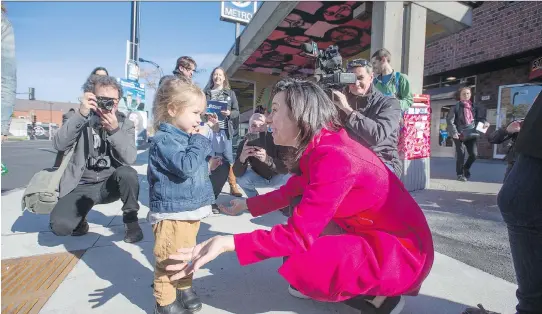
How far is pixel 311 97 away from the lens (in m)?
1.33

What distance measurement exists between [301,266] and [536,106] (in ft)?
3.90

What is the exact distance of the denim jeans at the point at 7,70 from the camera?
7.63 ft

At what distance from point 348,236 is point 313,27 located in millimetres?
6678

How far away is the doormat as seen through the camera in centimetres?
163

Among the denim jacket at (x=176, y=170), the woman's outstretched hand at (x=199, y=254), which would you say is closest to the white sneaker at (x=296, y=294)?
the denim jacket at (x=176, y=170)

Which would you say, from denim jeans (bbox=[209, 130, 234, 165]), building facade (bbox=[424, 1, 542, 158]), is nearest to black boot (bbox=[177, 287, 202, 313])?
denim jeans (bbox=[209, 130, 234, 165])

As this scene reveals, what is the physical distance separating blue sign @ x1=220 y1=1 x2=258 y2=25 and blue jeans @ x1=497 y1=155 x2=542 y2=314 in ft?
42.7

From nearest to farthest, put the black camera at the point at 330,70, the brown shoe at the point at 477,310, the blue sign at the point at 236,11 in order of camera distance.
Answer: the brown shoe at the point at 477,310 < the black camera at the point at 330,70 < the blue sign at the point at 236,11

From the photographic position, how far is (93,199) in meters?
2.56

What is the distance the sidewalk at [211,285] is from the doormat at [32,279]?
0.06 meters

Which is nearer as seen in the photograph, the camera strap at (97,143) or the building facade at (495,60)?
the camera strap at (97,143)

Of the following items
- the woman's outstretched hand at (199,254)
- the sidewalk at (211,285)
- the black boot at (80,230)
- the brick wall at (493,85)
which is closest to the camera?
the woman's outstretched hand at (199,254)

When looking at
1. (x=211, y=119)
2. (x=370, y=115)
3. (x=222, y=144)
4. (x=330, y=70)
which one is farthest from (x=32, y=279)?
(x=370, y=115)

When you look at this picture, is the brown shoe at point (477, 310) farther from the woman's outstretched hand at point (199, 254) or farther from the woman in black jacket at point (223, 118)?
the woman in black jacket at point (223, 118)
